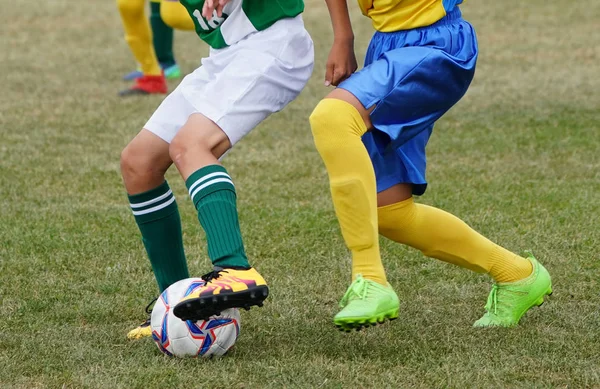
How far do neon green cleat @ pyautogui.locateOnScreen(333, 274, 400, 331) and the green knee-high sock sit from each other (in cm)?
683

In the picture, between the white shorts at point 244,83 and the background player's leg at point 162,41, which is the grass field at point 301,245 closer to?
the background player's leg at point 162,41

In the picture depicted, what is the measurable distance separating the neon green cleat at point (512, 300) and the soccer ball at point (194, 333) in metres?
0.91

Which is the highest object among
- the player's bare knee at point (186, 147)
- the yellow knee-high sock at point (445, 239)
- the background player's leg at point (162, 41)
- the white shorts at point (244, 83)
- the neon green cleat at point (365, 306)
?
the white shorts at point (244, 83)

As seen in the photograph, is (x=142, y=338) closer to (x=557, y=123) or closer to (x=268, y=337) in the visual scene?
(x=268, y=337)

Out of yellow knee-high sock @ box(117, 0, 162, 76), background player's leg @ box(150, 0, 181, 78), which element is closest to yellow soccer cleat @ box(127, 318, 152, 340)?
yellow knee-high sock @ box(117, 0, 162, 76)

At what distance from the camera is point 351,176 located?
302 centimetres

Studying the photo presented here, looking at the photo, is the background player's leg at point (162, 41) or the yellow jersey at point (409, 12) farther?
the background player's leg at point (162, 41)

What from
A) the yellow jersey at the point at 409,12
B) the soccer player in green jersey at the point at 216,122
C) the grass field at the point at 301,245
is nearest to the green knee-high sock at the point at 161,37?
the grass field at the point at 301,245

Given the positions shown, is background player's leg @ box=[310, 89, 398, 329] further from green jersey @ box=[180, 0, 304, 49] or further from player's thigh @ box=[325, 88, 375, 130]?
green jersey @ box=[180, 0, 304, 49]

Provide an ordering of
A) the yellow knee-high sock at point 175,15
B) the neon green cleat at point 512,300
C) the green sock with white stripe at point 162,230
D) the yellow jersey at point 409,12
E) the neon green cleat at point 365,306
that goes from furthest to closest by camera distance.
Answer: the yellow knee-high sock at point 175,15
the neon green cleat at point 512,300
the green sock with white stripe at point 162,230
the yellow jersey at point 409,12
the neon green cleat at point 365,306

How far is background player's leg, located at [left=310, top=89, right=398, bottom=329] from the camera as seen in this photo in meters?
3.00

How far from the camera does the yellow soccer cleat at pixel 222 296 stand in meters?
2.89


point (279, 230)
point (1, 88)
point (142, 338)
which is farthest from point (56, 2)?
point (142, 338)

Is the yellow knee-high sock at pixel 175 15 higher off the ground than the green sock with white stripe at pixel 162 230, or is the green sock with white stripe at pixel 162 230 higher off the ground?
the green sock with white stripe at pixel 162 230
